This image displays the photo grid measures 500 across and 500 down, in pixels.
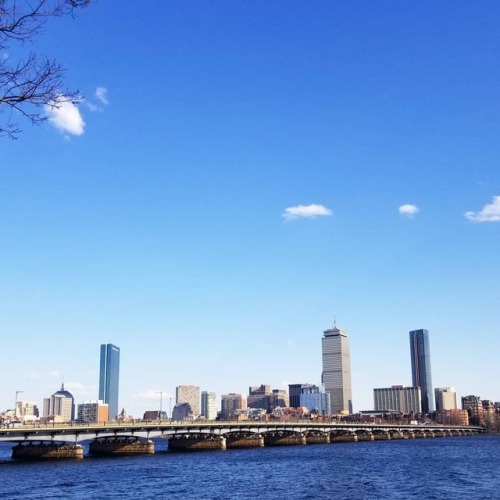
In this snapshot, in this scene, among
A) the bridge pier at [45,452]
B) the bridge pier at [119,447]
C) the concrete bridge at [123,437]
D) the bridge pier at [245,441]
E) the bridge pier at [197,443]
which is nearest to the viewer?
the concrete bridge at [123,437]

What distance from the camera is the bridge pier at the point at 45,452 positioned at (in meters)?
120

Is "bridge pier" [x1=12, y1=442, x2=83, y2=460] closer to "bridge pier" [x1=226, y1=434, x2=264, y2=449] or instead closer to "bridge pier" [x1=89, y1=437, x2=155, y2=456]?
"bridge pier" [x1=89, y1=437, x2=155, y2=456]

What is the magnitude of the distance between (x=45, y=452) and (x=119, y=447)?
19.3 m

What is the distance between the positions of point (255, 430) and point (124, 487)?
109m

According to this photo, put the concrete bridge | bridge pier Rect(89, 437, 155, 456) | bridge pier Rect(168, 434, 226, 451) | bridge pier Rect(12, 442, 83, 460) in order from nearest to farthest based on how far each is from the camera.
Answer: the concrete bridge < bridge pier Rect(12, 442, 83, 460) < bridge pier Rect(89, 437, 155, 456) < bridge pier Rect(168, 434, 226, 451)

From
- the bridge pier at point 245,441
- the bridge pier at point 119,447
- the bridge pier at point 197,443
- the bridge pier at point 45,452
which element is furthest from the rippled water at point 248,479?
the bridge pier at point 245,441

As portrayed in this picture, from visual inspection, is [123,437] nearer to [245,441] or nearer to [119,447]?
[119,447]

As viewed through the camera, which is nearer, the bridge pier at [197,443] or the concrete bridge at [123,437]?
the concrete bridge at [123,437]

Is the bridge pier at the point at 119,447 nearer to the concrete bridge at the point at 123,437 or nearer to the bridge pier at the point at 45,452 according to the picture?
the concrete bridge at the point at 123,437

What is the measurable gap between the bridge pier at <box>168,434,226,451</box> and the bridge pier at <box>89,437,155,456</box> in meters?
24.8

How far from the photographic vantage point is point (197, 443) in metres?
164

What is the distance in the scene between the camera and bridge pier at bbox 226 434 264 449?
175 m

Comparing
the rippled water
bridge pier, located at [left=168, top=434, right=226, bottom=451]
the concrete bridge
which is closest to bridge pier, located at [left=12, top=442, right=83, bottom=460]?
the concrete bridge

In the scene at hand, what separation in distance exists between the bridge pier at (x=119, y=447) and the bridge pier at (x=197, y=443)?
978 inches
